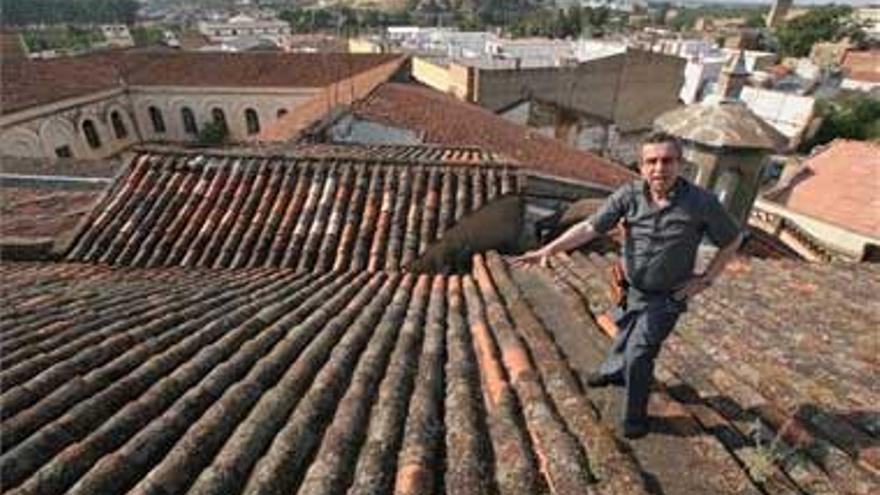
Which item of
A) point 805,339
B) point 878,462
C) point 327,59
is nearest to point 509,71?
point 327,59

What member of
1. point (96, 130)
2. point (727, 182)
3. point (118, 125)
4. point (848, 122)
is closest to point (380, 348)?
point (727, 182)

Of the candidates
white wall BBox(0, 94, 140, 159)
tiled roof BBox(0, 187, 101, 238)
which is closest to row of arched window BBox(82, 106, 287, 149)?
white wall BBox(0, 94, 140, 159)

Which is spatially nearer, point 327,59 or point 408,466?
point 408,466

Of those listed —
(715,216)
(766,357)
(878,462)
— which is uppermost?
(715,216)

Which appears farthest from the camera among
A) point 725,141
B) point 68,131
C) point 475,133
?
point 68,131

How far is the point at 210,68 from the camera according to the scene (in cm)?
3019

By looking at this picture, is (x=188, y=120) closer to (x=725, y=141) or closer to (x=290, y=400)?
(x=725, y=141)

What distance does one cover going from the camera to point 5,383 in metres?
3.12

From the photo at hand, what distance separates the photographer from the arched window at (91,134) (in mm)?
26812

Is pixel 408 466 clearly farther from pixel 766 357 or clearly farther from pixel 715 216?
pixel 766 357

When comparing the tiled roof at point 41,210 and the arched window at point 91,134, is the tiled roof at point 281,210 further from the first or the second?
the arched window at point 91,134

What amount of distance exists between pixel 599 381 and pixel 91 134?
100ft

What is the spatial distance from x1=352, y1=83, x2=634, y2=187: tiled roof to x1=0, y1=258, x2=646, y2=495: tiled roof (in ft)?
28.1

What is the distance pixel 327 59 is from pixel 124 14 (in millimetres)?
110805
